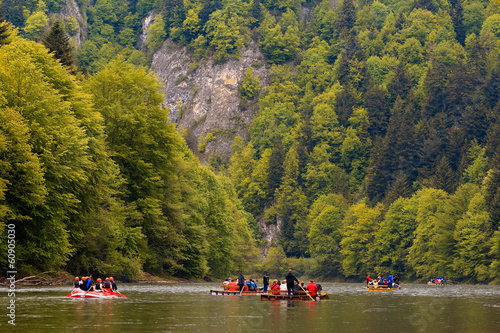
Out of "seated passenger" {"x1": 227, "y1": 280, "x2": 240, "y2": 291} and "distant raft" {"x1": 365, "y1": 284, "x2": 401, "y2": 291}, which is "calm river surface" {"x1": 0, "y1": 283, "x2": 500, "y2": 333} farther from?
"distant raft" {"x1": 365, "y1": 284, "x2": 401, "y2": 291}

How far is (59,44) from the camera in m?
83.7

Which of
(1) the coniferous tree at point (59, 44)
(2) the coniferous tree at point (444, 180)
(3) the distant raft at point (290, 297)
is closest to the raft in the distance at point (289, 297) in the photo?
(3) the distant raft at point (290, 297)

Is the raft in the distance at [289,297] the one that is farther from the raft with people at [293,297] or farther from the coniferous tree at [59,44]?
the coniferous tree at [59,44]

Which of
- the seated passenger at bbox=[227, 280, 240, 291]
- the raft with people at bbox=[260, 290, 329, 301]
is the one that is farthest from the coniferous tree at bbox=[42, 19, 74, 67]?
the raft with people at bbox=[260, 290, 329, 301]

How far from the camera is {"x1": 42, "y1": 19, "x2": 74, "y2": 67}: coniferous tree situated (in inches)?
3250

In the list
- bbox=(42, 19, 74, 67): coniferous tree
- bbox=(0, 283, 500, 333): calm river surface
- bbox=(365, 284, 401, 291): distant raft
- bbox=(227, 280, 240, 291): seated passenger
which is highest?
bbox=(42, 19, 74, 67): coniferous tree

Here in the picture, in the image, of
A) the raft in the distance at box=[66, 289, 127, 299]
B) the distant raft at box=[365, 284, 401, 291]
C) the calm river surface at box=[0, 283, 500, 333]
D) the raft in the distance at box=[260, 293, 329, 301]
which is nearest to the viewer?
the calm river surface at box=[0, 283, 500, 333]

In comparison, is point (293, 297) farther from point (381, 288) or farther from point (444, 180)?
point (444, 180)

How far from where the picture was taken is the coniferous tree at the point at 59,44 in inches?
3250

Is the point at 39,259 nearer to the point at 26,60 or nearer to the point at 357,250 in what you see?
the point at 26,60

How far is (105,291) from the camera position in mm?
50719

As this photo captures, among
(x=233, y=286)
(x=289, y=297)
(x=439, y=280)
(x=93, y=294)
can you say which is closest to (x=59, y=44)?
(x=233, y=286)

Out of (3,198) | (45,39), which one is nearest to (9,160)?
(3,198)

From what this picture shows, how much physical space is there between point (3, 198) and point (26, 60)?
12.9m
